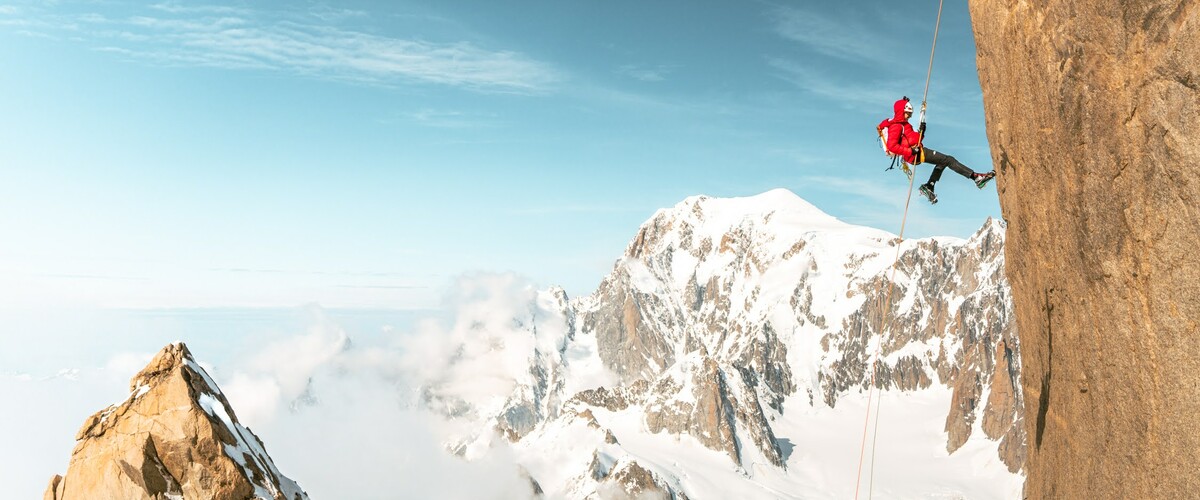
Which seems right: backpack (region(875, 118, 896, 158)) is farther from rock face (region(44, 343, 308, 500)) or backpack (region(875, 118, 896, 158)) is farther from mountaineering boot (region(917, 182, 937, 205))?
rock face (region(44, 343, 308, 500))

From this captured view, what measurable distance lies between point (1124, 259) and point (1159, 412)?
186 cm

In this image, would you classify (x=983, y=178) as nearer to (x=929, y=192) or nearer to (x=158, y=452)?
(x=929, y=192)

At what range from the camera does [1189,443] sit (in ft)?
28.9

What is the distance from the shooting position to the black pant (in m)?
17.0

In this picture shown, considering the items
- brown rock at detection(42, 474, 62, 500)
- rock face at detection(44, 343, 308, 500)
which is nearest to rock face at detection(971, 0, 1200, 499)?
rock face at detection(44, 343, 308, 500)

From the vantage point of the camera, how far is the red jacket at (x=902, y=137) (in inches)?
655

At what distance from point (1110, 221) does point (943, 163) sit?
7.75 m

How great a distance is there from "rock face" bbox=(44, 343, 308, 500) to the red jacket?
15101 millimetres

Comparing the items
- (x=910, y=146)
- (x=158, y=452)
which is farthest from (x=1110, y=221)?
(x=158, y=452)

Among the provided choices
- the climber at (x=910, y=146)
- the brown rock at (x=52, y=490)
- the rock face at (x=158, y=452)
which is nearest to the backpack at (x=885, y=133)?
the climber at (x=910, y=146)

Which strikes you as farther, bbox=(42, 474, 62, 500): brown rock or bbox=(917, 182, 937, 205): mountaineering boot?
bbox=(917, 182, 937, 205): mountaineering boot

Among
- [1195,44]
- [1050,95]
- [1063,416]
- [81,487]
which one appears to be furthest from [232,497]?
[1195,44]

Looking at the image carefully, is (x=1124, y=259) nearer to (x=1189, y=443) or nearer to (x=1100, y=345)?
(x=1100, y=345)

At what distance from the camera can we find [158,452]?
1474 centimetres
